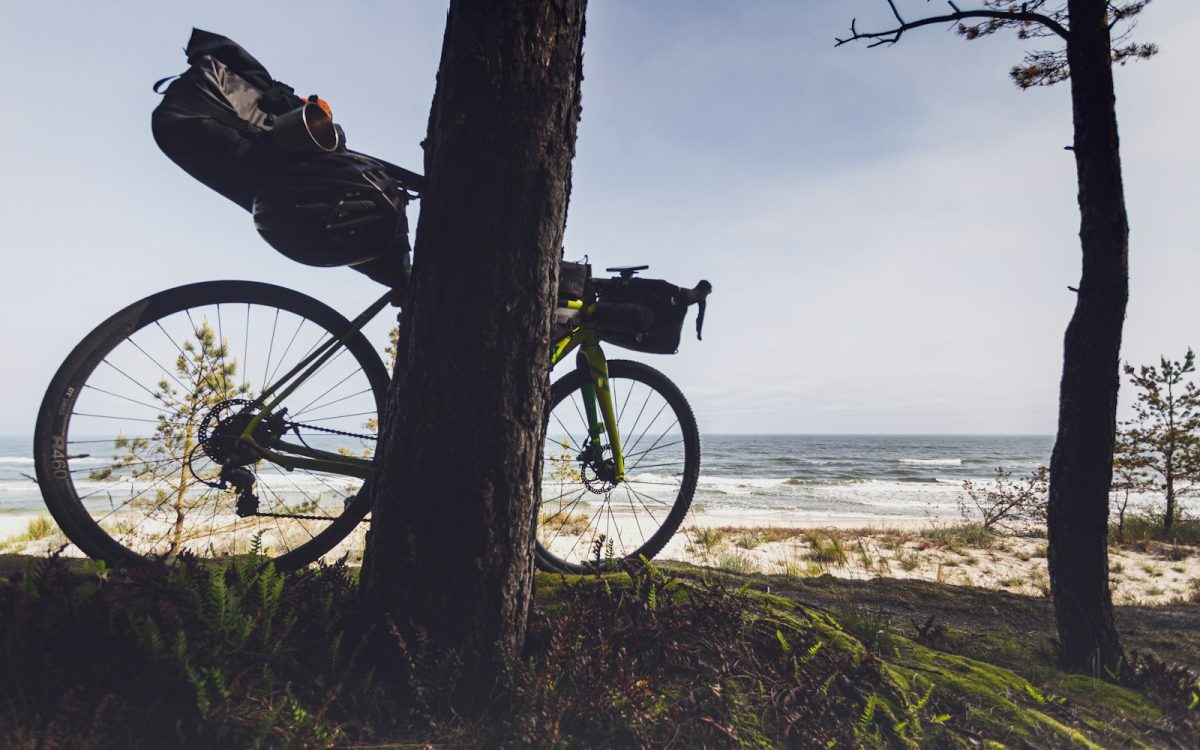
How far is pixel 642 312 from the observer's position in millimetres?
3182

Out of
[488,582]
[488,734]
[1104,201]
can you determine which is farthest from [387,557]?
[1104,201]

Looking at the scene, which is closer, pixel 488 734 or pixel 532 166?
pixel 488 734

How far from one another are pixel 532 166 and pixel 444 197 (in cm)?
29

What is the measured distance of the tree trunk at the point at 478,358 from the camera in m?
1.77

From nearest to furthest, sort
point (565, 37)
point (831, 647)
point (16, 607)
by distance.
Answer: point (16, 607)
point (565, 37)
point (831, 647)

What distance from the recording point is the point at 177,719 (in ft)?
4.61

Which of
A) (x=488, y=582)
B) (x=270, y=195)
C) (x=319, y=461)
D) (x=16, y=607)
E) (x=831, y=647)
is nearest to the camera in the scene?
(x=16, y=607)

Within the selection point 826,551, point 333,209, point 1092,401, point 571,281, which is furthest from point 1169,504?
point 333,209

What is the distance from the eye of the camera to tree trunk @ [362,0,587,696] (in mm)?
1767

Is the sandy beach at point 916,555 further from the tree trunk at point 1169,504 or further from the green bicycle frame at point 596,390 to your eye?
the green bicycle frame at point 596,390

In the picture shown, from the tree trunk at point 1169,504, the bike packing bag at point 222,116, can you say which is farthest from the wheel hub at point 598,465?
the tree trunk at point 1169,504

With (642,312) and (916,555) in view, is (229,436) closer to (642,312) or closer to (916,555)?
(642,312)

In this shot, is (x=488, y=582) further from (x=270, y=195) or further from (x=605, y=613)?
(x=270, y=195)

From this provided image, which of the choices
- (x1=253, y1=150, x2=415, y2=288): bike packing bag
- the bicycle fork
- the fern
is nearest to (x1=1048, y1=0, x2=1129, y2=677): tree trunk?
the fern
